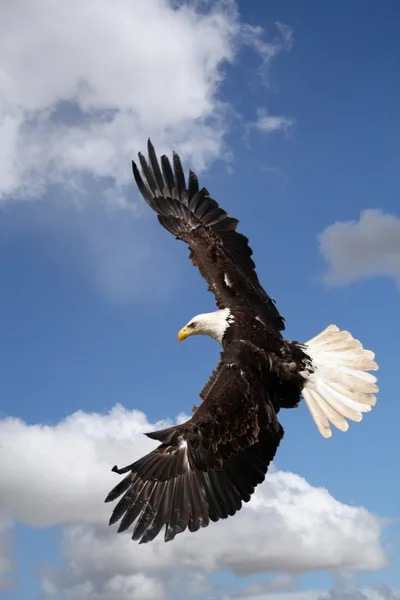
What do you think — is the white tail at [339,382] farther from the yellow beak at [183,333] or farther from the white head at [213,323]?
the yellow beak at [183,333]

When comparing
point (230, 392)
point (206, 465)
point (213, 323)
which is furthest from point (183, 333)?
point (206, 465)

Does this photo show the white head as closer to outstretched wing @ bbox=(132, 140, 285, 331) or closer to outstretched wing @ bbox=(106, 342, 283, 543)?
outstretched wing @ bbox=(132, 140, 285, 331)

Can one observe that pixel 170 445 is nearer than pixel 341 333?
Yes

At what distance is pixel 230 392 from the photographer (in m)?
8.20

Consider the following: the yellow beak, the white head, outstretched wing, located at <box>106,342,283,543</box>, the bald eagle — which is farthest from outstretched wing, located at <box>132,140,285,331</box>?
outstretched wing, located at <box>106,342,283,543</box>

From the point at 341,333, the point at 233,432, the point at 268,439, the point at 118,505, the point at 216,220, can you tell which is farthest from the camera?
the point at 216,220

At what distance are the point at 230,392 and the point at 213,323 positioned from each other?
73.1 inches

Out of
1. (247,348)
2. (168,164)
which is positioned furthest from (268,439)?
(168,164)

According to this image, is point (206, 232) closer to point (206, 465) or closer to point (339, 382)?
point (339, 382)

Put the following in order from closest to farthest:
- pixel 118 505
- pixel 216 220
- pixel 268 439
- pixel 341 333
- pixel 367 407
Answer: pixel 118 505, pixel 268 439, pixel 367 407, pixel 341 333, pixel 216 220

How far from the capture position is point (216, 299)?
1059 cm

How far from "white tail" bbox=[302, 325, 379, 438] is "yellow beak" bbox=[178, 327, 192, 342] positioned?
5.76 ft

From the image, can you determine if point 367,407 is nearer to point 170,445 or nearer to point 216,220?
point 170,445

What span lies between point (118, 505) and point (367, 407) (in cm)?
380
